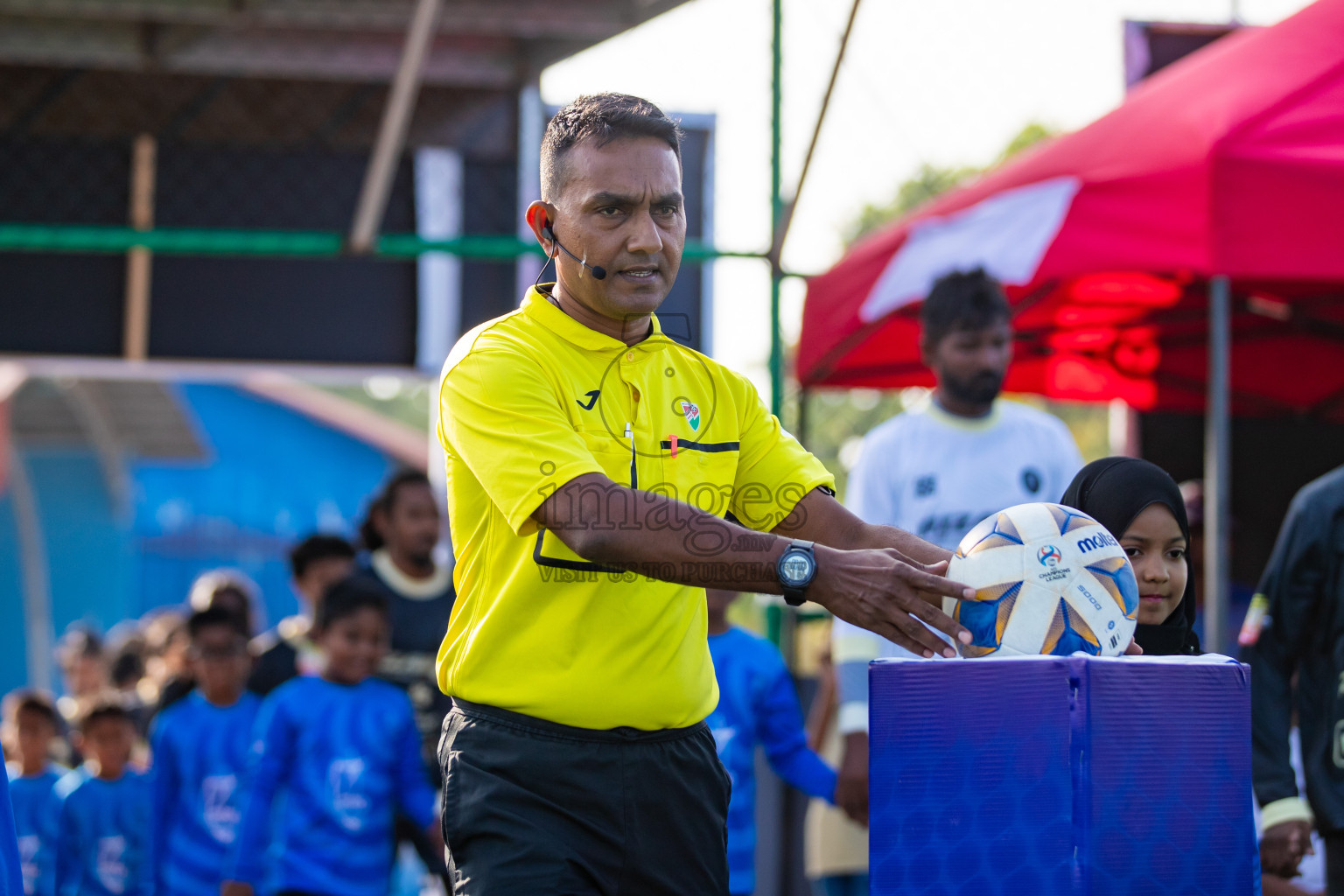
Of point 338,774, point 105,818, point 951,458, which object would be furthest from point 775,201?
point 105,818

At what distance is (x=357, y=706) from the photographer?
223 inches

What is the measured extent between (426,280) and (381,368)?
551 mm

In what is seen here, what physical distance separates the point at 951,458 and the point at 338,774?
2396mm

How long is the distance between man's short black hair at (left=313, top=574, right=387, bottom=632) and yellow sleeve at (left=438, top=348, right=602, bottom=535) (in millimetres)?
3027

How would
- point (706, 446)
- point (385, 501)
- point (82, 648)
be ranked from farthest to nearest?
point (82, 648)
point (385, 501)
point (706, 446)

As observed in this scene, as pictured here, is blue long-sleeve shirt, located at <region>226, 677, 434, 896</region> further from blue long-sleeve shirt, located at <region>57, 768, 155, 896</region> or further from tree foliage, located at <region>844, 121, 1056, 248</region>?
tree foliage, located at <region>844, 121, 1056, 248</region>

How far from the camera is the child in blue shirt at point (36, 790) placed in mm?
7152

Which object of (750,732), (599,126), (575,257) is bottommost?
(750,732)

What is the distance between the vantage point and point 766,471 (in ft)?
10.2

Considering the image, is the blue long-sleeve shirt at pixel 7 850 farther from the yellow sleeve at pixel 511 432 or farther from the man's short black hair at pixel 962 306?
the man's short black hair at pixel 962 306

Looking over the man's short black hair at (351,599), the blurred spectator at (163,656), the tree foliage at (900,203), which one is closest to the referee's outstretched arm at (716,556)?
the man's short black hair at (351,599)

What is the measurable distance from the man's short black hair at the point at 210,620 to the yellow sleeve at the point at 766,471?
14.8ft

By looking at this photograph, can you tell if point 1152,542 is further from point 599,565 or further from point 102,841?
point 102,841

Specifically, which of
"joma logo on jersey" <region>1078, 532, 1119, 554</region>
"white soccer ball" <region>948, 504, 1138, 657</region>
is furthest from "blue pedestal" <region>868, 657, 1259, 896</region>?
"joma logo on jersey" <region>1078, 532, 1119, 554</region>
